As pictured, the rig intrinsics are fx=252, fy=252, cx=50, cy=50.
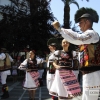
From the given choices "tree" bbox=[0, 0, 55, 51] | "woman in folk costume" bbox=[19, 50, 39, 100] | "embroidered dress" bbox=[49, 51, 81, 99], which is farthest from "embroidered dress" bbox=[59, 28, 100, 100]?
"tree" bbox=[0, 0, 55, 51]

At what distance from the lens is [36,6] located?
52.6ft

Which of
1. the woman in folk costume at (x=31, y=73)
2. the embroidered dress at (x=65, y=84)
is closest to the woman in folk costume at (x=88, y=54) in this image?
the embroidered dress at (x=65, y=84)

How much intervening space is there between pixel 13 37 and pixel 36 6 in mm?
2545

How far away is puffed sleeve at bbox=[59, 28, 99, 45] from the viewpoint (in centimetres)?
303

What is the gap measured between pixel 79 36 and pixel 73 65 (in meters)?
2.21

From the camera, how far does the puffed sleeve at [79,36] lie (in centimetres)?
303

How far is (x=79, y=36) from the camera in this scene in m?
3.04

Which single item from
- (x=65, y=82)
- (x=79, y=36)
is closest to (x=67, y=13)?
(x=65, y=82)

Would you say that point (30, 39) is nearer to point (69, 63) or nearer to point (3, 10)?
point (3, 10)

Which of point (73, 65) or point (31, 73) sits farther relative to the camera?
point (31, 73)

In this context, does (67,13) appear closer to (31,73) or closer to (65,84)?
(31,73)

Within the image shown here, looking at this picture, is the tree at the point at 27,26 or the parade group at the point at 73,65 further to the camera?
the tree at the point at 27,26

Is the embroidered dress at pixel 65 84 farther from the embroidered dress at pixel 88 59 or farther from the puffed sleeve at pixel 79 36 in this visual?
the puffed sleeve at pixel 79 36

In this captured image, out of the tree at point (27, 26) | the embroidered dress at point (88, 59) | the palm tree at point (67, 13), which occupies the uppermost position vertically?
the palm tree at point (67, 13)
